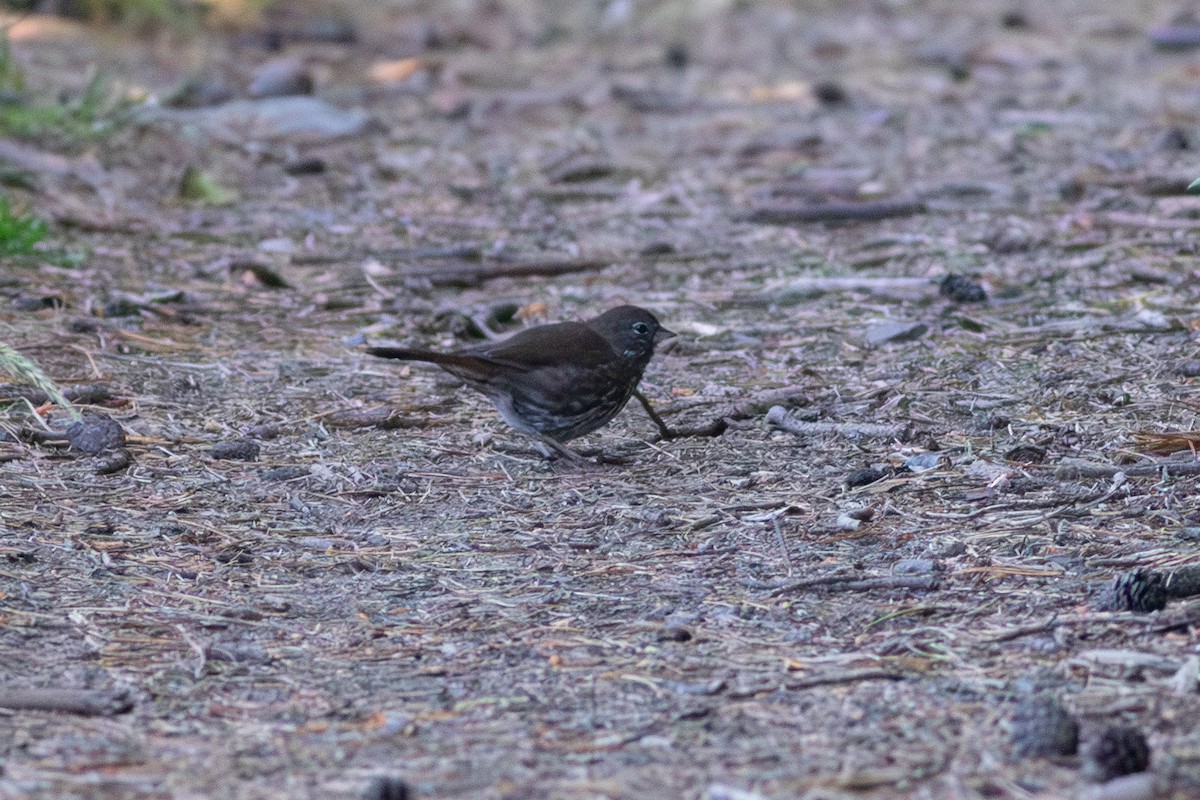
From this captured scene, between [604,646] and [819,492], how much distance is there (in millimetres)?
1203

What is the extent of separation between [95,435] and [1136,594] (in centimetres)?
298

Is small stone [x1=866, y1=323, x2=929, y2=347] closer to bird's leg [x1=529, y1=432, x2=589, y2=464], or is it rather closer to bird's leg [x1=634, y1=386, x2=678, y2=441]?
bird's leg [x1=634, y1=386, x2=678, y2=441]

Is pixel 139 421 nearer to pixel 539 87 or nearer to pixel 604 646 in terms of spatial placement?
pixel 604 646

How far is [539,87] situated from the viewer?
11.7m

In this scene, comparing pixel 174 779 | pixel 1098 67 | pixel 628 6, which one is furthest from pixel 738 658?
pixel 628 6

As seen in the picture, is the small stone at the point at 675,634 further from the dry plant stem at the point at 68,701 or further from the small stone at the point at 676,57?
the small stone at the point at 676,57

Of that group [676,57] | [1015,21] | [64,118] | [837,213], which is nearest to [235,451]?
[837,213]

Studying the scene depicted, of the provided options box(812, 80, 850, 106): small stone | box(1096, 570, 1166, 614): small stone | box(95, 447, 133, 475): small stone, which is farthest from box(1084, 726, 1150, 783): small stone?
box(812, 80, 850, 106): small stone

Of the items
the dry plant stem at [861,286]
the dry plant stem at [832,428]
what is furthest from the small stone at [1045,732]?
the dry plant stem at [861,286]

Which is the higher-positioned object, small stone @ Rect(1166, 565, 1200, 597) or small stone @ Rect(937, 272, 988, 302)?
small stone @ Rect(1166, 565, 1200, 597)

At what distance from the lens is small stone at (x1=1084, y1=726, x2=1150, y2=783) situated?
263 centimetres

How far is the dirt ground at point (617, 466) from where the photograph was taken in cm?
295

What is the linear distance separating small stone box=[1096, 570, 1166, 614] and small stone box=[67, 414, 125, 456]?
286 cm

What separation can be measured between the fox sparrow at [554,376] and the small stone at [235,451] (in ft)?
1.58
